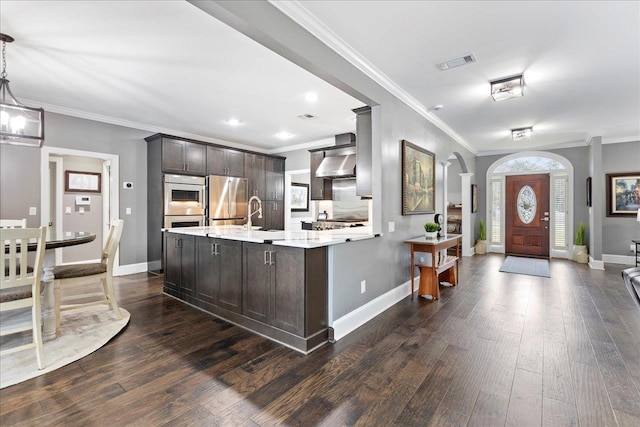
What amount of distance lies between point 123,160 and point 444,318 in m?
5.41

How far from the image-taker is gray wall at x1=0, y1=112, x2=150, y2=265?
415cm

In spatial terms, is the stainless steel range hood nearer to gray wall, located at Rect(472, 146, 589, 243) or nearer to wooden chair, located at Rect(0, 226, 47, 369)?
wooden chair, located at Rect(0, 226, 47, 369)

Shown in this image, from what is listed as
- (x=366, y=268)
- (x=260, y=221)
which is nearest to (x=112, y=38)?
(x=366, y=268)

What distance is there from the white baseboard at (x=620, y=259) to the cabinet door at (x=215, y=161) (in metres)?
8.18

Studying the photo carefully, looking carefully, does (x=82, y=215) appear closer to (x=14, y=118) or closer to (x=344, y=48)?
(x=14, y=118)

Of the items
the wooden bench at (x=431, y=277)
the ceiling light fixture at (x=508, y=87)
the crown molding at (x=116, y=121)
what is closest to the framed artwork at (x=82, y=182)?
the crown molding at (x=116, y=121)

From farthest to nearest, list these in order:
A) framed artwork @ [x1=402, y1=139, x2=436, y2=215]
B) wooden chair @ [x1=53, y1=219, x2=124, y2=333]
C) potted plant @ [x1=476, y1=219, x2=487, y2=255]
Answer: potted plant @ [x1=476, y1=219, x2=487, y2=255] → framed artwork @ [x1=402, y1=139, x2=436, y2=215] → wooden chair @ [x1=53, y1=219, x2=124, y2=333]

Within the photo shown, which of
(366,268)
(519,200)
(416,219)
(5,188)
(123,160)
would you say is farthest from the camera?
(519,200)

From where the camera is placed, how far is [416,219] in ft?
14.6

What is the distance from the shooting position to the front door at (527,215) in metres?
7.24

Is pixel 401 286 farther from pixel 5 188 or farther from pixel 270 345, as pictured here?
pixel 5 188

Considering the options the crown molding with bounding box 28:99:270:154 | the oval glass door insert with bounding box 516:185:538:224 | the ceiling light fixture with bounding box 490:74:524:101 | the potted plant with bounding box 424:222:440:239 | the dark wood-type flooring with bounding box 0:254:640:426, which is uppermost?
the crown molding with bounding box 28:99:270:154

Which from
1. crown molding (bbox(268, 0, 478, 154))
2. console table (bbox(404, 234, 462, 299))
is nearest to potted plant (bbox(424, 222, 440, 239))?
console table (bbox(404, 234, 462, 299))

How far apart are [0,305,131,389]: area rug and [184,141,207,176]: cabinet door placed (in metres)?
2.82
